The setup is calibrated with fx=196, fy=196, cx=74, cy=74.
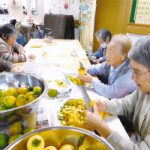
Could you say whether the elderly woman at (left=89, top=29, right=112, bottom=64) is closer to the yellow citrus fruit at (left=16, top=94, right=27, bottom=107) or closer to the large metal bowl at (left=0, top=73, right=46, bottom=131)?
the large metal bowl at (left=0, top=73, right=46, bottom=131)

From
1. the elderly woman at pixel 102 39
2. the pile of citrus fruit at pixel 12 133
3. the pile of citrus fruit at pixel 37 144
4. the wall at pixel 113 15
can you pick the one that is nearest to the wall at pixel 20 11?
the wall at pixel 113 15

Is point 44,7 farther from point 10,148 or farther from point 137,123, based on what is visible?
point 10,148

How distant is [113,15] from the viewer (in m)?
4.09

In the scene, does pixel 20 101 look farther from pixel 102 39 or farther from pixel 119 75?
pixel 102 39

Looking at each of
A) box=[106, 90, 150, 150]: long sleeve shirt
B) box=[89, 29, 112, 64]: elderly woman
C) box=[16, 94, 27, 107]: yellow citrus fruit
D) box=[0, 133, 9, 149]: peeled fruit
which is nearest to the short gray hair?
box=[106, 90, 150, 150]: long sleeve shirt

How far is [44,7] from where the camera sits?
4.23 metres

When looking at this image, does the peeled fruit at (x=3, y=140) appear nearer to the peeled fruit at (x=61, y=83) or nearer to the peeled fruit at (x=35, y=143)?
the peeled fruit at (x=35, y=143)

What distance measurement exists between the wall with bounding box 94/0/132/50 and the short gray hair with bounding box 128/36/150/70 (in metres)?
3.08

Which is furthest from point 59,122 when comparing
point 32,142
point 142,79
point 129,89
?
point 129,89

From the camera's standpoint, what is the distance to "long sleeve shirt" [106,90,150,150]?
0.92 m

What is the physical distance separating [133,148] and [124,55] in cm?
78

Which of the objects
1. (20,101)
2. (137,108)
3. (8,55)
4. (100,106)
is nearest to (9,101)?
(20,101)

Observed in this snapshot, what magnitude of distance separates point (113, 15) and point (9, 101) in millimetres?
3696

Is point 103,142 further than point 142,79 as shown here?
No
